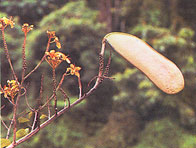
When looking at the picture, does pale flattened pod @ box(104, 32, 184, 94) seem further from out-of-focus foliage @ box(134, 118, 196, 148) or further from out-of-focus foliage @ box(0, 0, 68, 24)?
out-of-focus foliage @ box(0, 0, 68, 24)

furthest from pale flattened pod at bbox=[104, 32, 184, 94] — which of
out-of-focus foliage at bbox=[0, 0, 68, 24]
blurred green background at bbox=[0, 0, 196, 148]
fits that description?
out-of-focus foliage at bbox=[0, 0, 68, 24]

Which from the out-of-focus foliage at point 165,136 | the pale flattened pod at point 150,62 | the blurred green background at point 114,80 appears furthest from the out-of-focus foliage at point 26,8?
the pale flattened pod at point 150,62

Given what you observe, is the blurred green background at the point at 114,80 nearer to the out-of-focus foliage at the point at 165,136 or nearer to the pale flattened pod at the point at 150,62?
the out-of-focus foliage at the point at 165,136

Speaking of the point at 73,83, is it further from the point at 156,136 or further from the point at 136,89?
the point at 156,136

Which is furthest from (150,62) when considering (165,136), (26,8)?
(26,8)

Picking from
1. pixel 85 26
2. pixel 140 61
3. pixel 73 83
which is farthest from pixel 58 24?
pixel 140 61
